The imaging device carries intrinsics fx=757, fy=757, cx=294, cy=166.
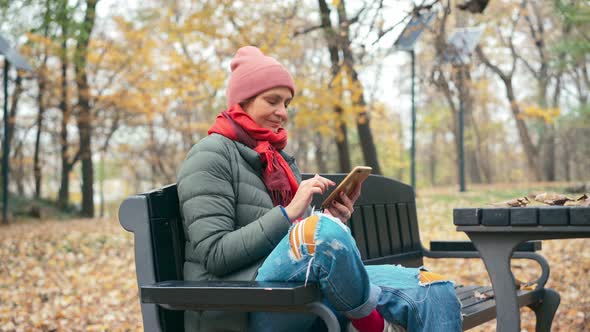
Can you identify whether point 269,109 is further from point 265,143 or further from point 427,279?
point 427,279

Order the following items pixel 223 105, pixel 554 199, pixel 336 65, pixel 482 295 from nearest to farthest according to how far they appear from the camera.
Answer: pixel 554 199
pixel 482 295
pixel 336 65
pixel 223 105

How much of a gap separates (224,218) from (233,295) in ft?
1.18

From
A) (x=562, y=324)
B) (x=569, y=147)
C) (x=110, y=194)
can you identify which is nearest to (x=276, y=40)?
(x=562, y=324)

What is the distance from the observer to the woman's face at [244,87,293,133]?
9.43ft

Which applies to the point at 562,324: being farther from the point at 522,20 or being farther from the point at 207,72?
the point at 522,20

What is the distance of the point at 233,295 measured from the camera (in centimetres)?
225

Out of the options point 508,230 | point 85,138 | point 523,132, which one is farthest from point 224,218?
point 523,132

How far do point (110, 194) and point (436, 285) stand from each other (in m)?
57.8

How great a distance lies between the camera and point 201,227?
8.26 feet

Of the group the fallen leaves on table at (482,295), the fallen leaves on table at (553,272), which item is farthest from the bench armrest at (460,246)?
the fallen leaves on table at (482,295)

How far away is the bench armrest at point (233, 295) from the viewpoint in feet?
7.12

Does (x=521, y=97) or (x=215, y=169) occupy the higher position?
(x=521, y=97)

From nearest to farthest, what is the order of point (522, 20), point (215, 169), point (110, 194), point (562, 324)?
point (215, 169) < point (562, 324) < point (522, 20) < point (110, 194)

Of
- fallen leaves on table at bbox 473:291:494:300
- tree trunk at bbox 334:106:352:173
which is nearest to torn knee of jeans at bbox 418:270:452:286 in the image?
fallen leaves on table at bbox 473:291:494:300
